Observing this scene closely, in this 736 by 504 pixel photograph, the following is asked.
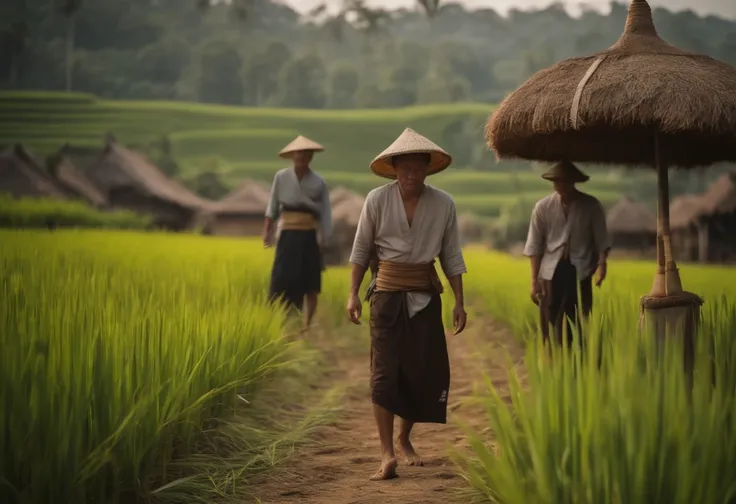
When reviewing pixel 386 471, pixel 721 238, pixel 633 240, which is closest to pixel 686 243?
pixel 721 238

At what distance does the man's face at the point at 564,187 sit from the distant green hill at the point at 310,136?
3047 cm

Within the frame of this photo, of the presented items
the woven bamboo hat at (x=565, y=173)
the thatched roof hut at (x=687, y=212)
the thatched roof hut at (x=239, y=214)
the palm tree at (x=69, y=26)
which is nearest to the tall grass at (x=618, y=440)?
the woven bamboo hat at (x=565, y=173)

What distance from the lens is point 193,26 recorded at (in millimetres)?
47938

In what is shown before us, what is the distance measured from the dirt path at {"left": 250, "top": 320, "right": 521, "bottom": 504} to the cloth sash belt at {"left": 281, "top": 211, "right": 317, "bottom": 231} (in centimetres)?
131

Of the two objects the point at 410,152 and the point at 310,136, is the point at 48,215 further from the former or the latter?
the point at 310,136

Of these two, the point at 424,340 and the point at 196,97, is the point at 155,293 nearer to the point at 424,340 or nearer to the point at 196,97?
the point at 424,340

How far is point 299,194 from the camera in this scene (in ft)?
18.4

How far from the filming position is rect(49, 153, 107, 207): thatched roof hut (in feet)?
61.8

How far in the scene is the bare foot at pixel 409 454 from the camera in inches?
124

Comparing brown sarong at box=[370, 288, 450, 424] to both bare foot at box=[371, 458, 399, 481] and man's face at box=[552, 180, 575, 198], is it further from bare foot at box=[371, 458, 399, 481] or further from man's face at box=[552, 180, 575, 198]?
man's face at box=[552, 180, 575, 198]

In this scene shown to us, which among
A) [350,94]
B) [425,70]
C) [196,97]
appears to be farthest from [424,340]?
[425,70]

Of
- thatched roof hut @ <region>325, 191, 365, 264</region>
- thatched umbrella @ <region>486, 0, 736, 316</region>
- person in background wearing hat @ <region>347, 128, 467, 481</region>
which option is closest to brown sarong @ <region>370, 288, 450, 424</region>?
person in background wearing hat @ <region>347, 128, 467, 481</region>

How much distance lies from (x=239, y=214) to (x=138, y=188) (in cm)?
369

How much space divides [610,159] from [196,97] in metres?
42.3
